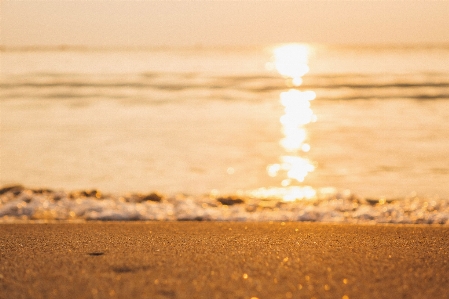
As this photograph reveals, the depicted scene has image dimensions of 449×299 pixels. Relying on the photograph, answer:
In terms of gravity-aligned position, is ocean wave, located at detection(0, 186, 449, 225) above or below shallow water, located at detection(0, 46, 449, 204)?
below

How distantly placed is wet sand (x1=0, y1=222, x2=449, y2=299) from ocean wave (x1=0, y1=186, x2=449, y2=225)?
4.92 feet

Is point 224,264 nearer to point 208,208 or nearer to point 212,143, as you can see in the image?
point 208,208

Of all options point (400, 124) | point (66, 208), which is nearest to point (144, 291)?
point (66, 208)

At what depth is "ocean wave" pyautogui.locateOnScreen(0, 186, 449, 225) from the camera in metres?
5.38

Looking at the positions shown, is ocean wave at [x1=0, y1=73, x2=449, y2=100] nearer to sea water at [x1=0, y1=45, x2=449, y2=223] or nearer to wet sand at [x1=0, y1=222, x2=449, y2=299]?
sea water at [x1=0, y1=45, x2=449, y2=223]

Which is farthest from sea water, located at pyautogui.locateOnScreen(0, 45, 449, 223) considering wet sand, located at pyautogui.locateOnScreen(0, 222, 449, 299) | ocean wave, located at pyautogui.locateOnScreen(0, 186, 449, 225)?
wet sand, located at pyautogui.locateOnScreen(0, 222, 449, 299)

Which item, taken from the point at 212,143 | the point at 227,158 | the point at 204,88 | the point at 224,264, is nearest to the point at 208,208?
the point at 224,264

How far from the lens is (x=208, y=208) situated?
587 centimetres

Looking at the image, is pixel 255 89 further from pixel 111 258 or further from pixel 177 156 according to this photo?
pixel 111 258

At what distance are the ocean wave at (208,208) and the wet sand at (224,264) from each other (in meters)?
1.50

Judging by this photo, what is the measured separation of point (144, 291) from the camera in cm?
235

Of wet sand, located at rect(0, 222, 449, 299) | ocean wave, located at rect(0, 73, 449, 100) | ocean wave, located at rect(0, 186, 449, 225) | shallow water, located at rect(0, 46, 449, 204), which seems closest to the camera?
wet sand, located at rect(0, 222, 449, 299)

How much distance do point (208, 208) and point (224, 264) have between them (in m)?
3.08

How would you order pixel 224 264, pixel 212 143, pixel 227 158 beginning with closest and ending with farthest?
1. pixel 224 264
2. pixel 227 158
3. pixel 212 143
